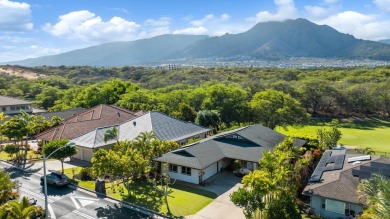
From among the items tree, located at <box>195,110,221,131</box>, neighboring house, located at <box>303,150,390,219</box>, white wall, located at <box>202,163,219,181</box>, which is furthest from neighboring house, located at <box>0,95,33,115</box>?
neighboring house, located at <box>303,150,390,219</box>

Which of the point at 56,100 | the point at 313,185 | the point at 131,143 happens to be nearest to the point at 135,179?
the point at 131,143

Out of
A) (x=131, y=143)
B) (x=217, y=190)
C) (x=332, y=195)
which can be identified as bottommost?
(x=217, y=190)

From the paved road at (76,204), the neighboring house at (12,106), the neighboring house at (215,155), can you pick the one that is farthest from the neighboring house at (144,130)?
the neighboring house at (12,106)

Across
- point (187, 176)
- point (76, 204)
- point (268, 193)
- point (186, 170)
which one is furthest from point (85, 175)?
point (268, 193)

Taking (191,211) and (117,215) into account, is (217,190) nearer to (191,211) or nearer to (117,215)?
(191,211)

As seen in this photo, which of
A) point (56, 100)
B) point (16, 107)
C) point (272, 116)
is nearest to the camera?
point (272, 116)

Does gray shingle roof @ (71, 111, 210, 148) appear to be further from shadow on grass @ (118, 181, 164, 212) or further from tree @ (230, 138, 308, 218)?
tree @ (230, 138, 308, 218)
